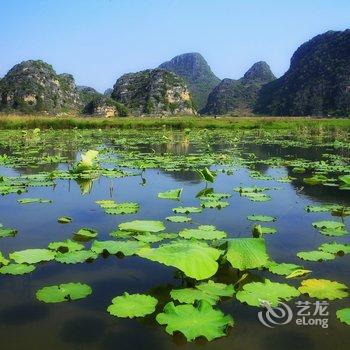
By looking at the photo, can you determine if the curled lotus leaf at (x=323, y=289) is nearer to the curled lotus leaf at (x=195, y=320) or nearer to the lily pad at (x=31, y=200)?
the curled lotus leaf at (x=195, y=320)

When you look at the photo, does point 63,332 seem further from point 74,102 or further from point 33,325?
point 74,102

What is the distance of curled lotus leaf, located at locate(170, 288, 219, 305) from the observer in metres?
2.50

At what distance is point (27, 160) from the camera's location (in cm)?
1034

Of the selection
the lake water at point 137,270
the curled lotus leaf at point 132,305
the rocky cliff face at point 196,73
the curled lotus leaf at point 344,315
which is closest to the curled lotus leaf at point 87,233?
the lake water at point 137,270

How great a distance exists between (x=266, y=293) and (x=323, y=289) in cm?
40

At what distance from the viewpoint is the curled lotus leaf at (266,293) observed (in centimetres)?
252

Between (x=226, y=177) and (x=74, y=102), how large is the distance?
98.0 metres

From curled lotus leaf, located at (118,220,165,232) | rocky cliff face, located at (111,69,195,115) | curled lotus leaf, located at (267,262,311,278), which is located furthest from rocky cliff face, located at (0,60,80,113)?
curled lotus leaf, located at (267,262,311,278)

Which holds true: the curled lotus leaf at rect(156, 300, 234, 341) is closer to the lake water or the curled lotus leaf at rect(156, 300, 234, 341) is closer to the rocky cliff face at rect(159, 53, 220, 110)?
the lake water

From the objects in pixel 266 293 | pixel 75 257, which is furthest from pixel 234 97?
pixel 266 293

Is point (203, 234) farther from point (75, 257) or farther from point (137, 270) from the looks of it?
point (75, 257)

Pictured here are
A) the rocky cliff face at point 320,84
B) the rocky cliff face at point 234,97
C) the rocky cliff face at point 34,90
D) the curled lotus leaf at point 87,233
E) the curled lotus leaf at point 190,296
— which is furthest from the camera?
the rocky cliff face at point 234,97

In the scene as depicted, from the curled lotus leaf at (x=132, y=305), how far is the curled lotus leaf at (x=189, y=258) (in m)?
0.24

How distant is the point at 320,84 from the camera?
79688 mm
